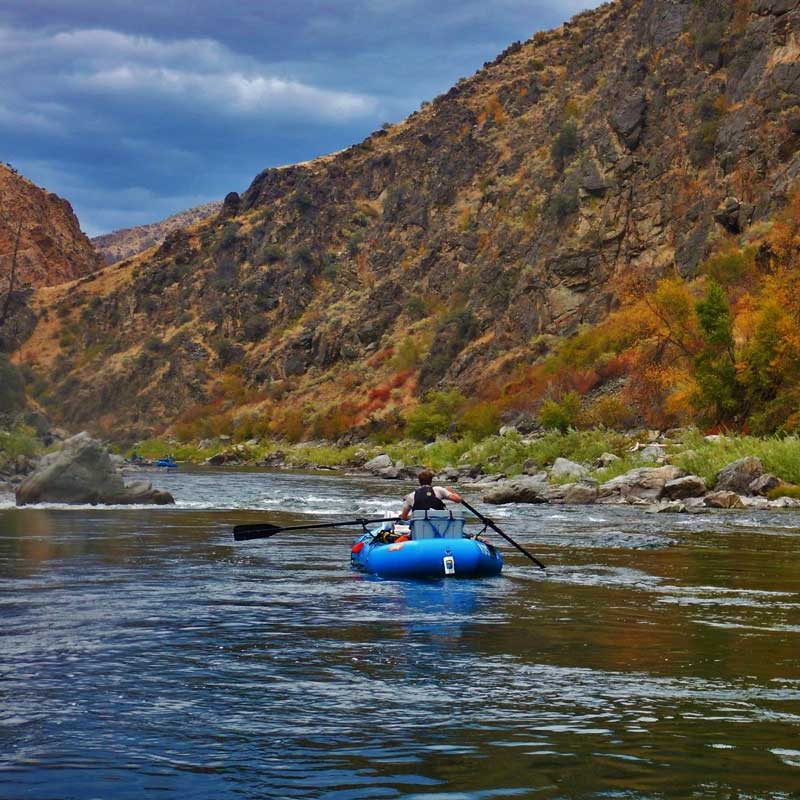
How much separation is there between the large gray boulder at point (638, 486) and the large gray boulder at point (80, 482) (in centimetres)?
1210

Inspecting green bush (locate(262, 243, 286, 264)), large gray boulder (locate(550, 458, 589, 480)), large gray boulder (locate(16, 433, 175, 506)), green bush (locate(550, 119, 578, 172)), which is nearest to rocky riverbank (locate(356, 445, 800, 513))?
large gray boulder (locate(550, 458, 589, 480))

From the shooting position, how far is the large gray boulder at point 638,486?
2831 centimetres

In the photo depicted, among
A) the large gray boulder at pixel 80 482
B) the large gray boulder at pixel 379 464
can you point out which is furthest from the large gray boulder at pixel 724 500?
the large gray boulder at pixel 379 464

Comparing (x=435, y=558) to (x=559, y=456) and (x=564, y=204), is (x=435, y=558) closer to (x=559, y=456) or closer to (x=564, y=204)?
(x=559, y=456)

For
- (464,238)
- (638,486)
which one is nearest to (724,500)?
(638,486)

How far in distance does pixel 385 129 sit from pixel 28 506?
97.2m

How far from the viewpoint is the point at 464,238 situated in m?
86.2

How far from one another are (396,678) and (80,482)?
2141 centimetres

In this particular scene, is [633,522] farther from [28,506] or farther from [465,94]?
[465,94]

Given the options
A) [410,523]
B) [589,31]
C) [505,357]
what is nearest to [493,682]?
[410,523]

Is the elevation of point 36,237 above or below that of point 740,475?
above

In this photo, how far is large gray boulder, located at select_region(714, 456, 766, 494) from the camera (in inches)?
1093

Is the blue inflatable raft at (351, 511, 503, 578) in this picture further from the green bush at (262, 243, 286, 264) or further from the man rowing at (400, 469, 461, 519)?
the green bush at (262, 243, 286, 264)

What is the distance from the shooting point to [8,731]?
6754 mm
